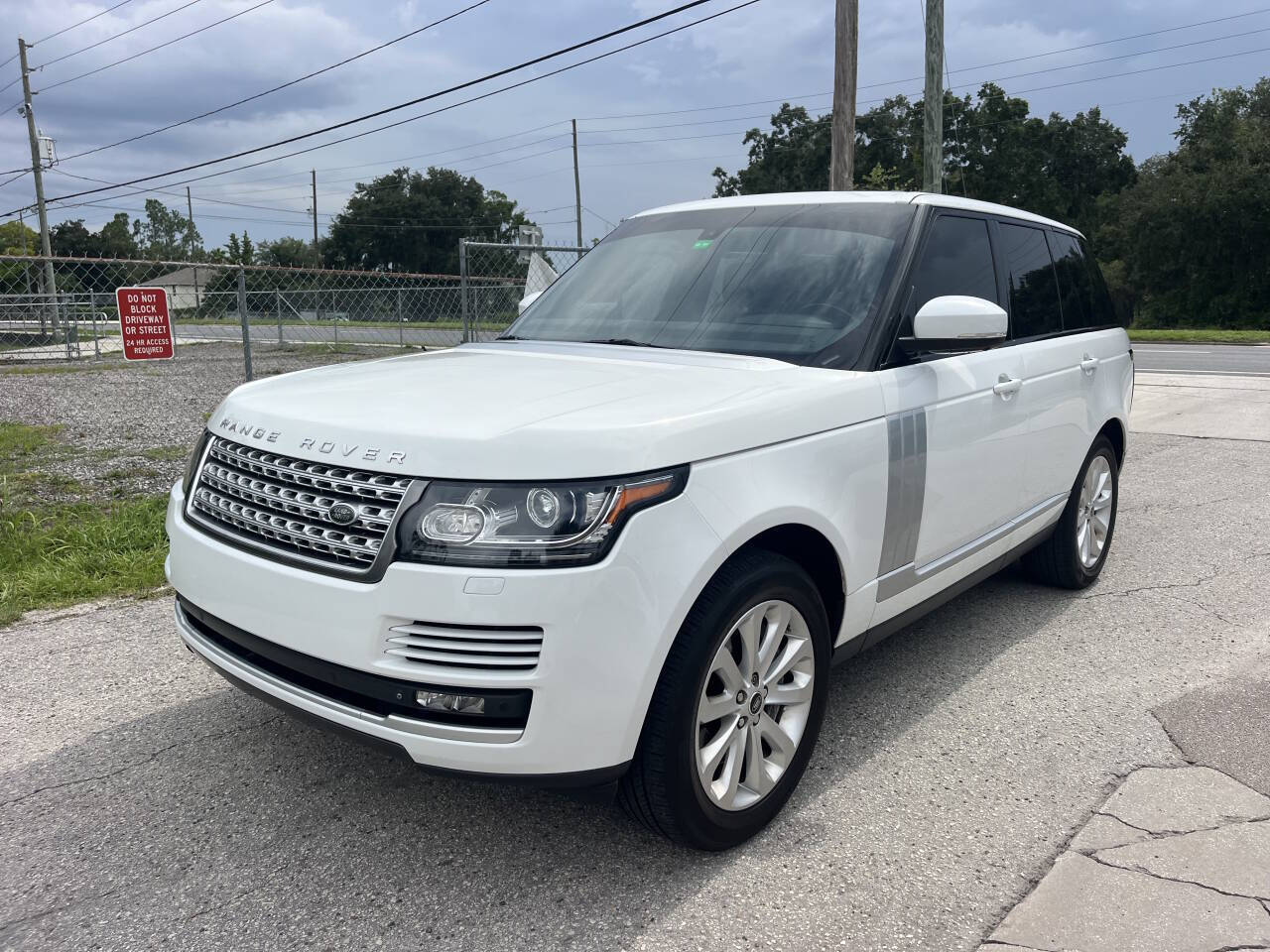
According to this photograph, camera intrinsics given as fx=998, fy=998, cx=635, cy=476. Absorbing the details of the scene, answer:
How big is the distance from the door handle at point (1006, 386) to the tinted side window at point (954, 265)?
344mm

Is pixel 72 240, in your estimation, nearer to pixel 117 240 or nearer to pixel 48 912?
pixel 117 240

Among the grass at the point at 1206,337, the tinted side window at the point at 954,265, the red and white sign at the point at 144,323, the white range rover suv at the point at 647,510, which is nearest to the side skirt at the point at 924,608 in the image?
the white range rover suv at the point at 647,510

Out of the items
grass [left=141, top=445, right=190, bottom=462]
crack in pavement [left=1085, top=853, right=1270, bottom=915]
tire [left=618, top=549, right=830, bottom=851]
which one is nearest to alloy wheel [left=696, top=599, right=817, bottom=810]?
tire [left=618, top=549, right=830, bottom=851]

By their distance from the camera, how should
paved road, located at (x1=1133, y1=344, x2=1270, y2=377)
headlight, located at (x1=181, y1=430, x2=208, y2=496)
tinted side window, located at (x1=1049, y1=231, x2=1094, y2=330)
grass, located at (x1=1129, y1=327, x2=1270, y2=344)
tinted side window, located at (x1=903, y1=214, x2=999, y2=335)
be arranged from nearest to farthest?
1. headlight, located at (x1=181, y1=430, x2=208, y2=496)
2. tinted side window, located at (x1=903, y1=214, x2=999, y2=335)
3. tinted side window, located at (x1=1049, y1=231, x2=1094, y2=330)
4. paved road, located at (x1=1133, y1=344, x2=1270, y2=377)
5. grass, located at (x1=1129, y1=327, x2=1270, y2=344)

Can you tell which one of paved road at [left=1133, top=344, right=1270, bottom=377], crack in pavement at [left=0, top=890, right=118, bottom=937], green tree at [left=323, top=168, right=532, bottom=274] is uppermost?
green tree at [left=323, top=168, right=532, bottom=274]

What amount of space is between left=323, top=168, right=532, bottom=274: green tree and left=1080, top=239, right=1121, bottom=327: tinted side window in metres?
83.7

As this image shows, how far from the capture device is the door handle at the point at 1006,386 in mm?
3876

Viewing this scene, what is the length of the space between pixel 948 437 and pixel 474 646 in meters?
2.01

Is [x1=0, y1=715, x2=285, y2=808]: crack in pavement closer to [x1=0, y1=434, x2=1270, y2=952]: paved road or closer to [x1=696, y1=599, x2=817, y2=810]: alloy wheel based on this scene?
[x1=0, y1=434, x2=1270, y2=952]: paved road

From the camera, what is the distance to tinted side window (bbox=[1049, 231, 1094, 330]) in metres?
4.85

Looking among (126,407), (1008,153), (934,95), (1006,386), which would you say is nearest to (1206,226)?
(1008,153)

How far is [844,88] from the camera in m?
12.3

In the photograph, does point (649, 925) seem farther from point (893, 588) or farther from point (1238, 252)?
point (1238, 252)

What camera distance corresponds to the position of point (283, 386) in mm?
3041
